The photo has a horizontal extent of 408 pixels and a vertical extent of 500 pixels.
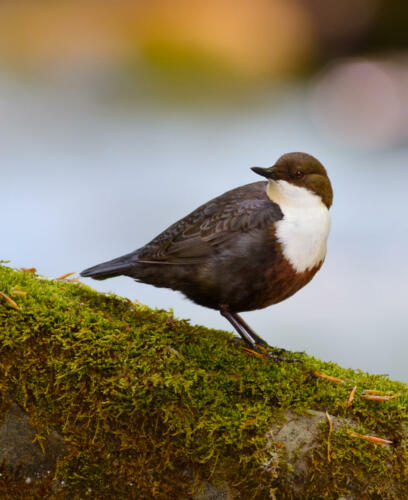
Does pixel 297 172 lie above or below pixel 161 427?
above

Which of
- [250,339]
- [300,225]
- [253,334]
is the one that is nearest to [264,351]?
[250,339]

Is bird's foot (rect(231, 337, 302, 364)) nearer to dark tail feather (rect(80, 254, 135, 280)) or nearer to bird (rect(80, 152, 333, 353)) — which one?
bird (rect(80, 152, 333, 353))

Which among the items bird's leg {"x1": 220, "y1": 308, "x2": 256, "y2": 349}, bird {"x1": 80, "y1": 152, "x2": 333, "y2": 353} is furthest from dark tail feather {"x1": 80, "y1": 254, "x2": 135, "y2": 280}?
bird's leg {"x1": 220, "y1": 308, "x2": 256, "y2": 349}

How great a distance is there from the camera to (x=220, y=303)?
11.2ft

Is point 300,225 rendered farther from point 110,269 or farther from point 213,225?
point 110,269

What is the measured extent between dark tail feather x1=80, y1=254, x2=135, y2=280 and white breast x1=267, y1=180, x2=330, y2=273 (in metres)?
0.96

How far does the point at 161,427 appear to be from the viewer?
253 cm

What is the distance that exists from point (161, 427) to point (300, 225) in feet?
4.63

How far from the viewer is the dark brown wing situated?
11.0ft

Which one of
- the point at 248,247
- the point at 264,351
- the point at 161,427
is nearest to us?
the point at 161,427

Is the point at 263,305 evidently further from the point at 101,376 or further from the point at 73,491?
the point at 73,491

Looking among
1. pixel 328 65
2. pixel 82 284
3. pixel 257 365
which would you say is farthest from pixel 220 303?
pixel 328 65

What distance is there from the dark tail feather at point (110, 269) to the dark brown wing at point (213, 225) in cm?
8

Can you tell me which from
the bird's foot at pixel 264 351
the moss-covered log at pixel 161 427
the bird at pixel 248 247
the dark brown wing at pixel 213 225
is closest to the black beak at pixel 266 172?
the bird at pixel 248 247
